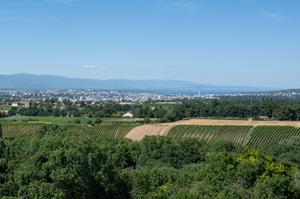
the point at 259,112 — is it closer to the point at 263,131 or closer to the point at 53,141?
the point at 263,131

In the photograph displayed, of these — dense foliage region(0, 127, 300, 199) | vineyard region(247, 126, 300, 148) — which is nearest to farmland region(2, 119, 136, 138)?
vineyard region(247, 126, 300, 148)

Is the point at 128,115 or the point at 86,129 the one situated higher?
the point at 86,129

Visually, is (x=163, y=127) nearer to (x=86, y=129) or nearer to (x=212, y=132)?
(x=212, y=132)

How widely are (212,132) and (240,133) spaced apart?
169 inches

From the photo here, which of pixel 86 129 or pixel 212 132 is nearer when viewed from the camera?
pixel 212 132

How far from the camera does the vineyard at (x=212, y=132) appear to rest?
7700cm

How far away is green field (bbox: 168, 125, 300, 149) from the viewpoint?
74062mm

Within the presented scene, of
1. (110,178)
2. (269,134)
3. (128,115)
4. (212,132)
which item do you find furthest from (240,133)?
(110,178)

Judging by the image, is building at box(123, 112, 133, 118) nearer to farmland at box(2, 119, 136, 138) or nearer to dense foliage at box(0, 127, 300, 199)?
farmland at box(2, 119, 136, 138)

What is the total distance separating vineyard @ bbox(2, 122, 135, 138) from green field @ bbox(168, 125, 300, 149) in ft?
28.4

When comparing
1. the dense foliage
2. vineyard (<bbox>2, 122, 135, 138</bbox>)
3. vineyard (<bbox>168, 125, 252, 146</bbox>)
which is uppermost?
the dense foliage

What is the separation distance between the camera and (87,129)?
87125mm

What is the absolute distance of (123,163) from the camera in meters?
48.9

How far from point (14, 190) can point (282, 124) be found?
210ft
